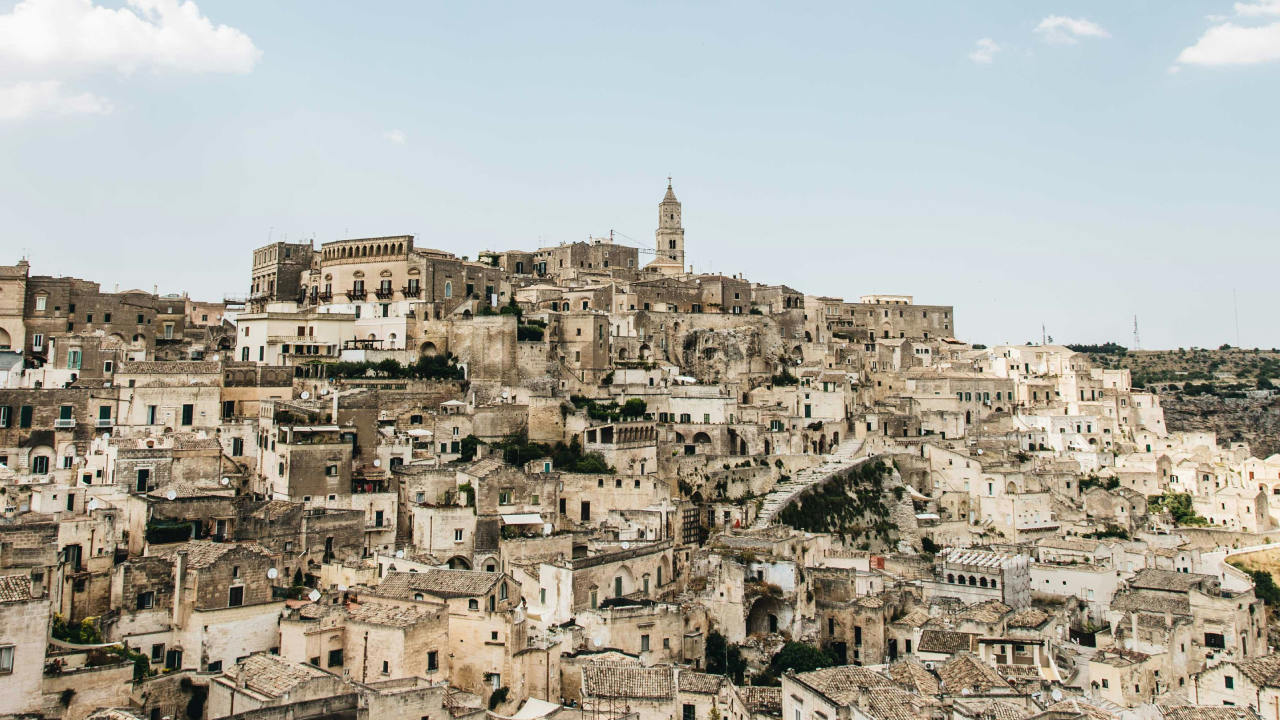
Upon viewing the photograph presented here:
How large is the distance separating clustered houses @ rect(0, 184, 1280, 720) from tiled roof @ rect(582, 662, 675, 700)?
4.7 inches

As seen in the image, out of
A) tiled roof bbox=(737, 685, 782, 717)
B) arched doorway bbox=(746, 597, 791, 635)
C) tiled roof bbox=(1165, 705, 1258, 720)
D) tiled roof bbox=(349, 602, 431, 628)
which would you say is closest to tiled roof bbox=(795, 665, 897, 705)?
tiled roof bbox=(737, 685, 782, 717)

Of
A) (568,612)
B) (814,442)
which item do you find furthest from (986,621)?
(814,442)

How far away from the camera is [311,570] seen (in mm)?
32375

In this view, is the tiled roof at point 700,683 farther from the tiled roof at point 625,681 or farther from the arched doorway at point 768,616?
the arched doorway at point 768,616

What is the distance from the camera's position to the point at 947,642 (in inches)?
1258

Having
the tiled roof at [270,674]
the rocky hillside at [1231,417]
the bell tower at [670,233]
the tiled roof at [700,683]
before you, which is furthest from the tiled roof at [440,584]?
the rocky hillside at [1231,417]

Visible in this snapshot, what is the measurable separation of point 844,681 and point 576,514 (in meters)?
15.0

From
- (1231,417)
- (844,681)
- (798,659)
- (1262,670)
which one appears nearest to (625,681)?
(844,681)

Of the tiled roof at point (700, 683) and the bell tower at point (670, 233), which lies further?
the bell tower at point (670, 233)

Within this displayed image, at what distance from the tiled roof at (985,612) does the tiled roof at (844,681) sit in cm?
678

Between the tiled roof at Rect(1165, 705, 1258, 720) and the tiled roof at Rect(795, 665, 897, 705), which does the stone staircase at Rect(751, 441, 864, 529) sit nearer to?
the tiled roof at Rect(795, 665, 897, 705)

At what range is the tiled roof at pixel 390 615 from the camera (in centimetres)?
2645

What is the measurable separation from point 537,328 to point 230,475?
18.6m

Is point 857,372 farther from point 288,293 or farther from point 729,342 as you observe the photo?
point 288,293
